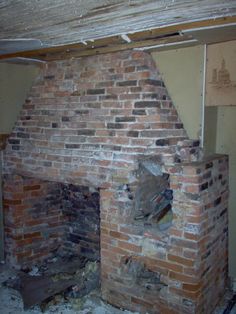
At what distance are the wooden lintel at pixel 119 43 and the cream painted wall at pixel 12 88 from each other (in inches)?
16.0

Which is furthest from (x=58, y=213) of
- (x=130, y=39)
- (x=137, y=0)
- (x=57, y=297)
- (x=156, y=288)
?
(x=137, y=0)

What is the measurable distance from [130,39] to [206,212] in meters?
1.63

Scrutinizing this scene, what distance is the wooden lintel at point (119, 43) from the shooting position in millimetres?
2091

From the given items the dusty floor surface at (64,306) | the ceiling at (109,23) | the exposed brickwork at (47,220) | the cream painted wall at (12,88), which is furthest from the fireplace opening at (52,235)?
the ceiling at (109,23)

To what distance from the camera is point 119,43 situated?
2.65 m

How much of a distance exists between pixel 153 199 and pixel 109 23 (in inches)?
70.8

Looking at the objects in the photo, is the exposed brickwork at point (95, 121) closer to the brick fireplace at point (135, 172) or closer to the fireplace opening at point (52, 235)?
the brick fireplace at point (135, 172)

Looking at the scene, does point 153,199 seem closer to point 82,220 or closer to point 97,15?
point 82,220

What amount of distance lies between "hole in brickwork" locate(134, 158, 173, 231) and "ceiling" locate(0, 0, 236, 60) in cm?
110

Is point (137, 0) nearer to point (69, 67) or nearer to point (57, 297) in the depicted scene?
point (69, 67)

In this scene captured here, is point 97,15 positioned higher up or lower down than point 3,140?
higher up

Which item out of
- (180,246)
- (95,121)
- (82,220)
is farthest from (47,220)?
(180,246)

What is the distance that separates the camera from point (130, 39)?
251 centimetres

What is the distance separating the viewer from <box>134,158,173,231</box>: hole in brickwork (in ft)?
9.42
